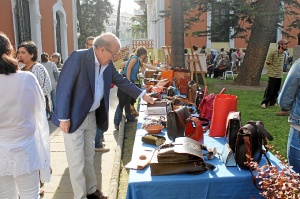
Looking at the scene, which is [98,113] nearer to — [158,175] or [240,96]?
[158,175]

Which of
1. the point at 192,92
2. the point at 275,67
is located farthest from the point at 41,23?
the point at 192,92

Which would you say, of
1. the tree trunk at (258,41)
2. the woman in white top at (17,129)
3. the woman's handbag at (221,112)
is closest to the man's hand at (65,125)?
the woman in white top at (17,129)

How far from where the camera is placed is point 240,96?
409 inches

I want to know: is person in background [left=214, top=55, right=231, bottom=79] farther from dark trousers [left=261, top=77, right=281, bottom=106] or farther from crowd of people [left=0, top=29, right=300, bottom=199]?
crowd of people [left=0, top=29, right=300, bottom=199]

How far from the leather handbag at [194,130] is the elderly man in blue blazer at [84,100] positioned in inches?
34.6

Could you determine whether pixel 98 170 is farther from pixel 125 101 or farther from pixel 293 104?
pixel 293 104

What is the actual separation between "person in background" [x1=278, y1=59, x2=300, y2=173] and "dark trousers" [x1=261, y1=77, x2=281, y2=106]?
5648mm

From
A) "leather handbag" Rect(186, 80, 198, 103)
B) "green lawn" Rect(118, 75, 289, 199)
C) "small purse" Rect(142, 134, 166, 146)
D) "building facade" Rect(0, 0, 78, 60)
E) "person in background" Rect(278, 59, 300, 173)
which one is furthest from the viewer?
"building facade" Rect(0, 0, 78, 60)

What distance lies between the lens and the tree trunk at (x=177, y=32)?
1005 centimetres

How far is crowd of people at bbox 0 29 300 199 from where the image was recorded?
221cm

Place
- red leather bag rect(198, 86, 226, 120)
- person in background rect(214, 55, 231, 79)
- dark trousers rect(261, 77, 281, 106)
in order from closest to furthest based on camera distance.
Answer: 1. red leather bag rect(198, 86, 226, 120)
2. dark trousers rect(261, 77, 281, 106)
3. person in background rect(214, 55, 231, 79)

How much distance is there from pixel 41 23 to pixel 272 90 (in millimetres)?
9288

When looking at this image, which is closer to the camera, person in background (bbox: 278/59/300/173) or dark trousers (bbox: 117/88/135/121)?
person in background (bbox: 278/59/300/173)

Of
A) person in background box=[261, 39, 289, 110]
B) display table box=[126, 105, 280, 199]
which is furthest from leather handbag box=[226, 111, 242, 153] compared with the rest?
person in background box=[261, 39, 289, 110]
